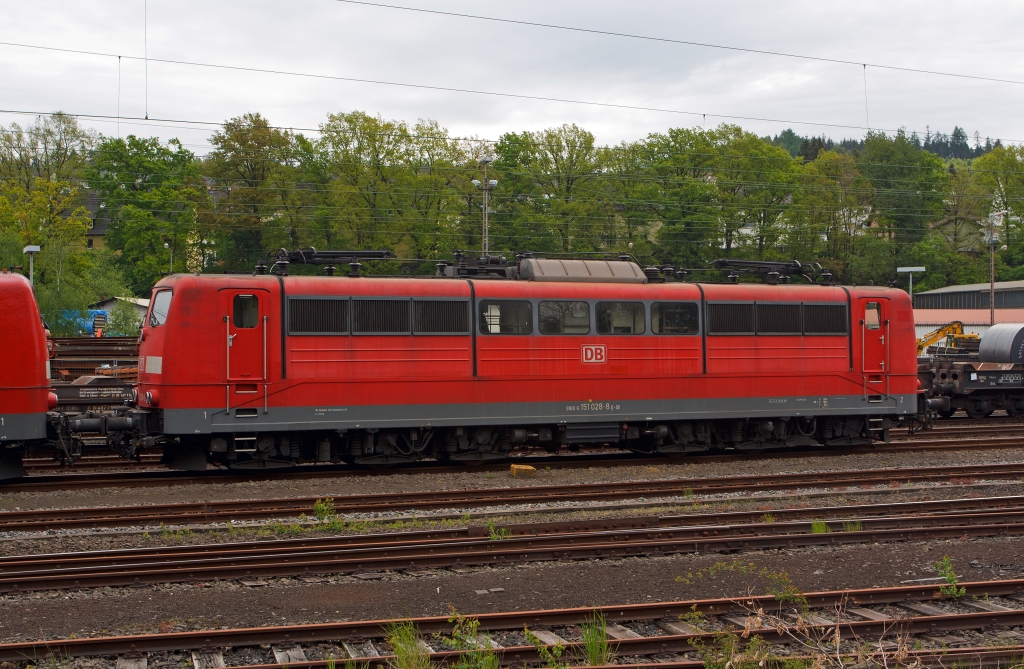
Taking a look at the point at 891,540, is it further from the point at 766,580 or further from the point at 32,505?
the point at 32,505

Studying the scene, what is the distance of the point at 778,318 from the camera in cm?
1930

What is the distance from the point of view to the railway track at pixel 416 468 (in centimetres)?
1541

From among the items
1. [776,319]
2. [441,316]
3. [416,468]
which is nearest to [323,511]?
[416,468]

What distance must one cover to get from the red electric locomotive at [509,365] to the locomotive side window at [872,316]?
0.13 feet

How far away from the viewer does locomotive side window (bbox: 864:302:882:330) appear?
19.9 metres

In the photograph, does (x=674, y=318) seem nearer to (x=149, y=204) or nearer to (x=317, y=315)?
(x=317, y=315)

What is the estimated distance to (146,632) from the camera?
784 centimetres

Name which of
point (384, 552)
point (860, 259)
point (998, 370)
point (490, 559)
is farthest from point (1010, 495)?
point (860, 259)

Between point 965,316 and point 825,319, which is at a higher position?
point 965,316

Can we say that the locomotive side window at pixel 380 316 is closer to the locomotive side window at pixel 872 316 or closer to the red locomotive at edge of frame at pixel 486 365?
the red locomotive at edge of frame at pixel 486 365

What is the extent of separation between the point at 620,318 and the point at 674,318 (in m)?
1.19

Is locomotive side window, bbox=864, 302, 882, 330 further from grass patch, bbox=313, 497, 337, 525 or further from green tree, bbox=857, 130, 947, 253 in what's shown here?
green tree, bbox=857, 130, 947, 253

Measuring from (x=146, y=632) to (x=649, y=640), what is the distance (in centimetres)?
430

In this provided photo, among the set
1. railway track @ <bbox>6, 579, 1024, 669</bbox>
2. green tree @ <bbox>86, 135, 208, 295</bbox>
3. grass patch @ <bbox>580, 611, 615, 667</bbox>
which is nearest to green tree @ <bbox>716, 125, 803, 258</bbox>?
green tree @ <bbox>86, 135, 208, 295</bbox>
